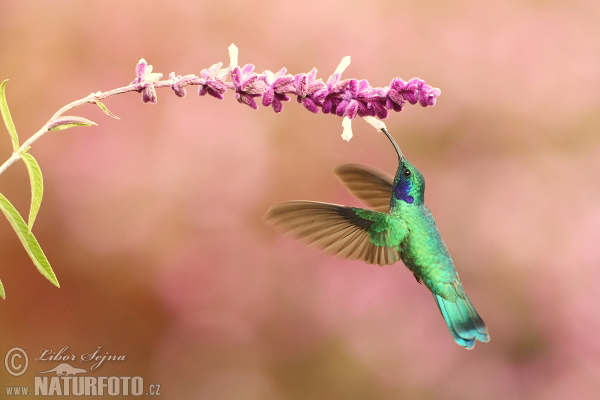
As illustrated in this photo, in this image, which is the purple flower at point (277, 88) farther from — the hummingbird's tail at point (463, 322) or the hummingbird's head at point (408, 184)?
the hummingbird's tail at point (463, 322)

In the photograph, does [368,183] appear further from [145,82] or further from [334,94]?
[145,82]

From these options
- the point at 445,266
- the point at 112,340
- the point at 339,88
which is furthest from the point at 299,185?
the point at 339,88

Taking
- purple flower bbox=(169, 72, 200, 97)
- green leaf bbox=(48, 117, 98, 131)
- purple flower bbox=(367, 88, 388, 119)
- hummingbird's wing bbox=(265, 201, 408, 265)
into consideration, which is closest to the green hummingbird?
hummingbird's wing bbox=(265, 201, 408, 265)

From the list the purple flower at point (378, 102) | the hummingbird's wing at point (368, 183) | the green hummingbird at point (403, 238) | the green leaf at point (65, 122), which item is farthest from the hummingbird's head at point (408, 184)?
the green leaf at point (65, 122)

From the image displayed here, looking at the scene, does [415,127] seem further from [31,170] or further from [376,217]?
[31,170]

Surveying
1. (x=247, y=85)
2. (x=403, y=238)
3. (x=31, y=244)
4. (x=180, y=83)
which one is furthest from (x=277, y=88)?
(x=403, y=238)

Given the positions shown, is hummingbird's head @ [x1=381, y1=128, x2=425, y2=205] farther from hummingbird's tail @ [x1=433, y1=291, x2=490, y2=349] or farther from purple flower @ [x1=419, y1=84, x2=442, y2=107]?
purple flower @ [x1=419, y1=84, x2=442, y2=107]
